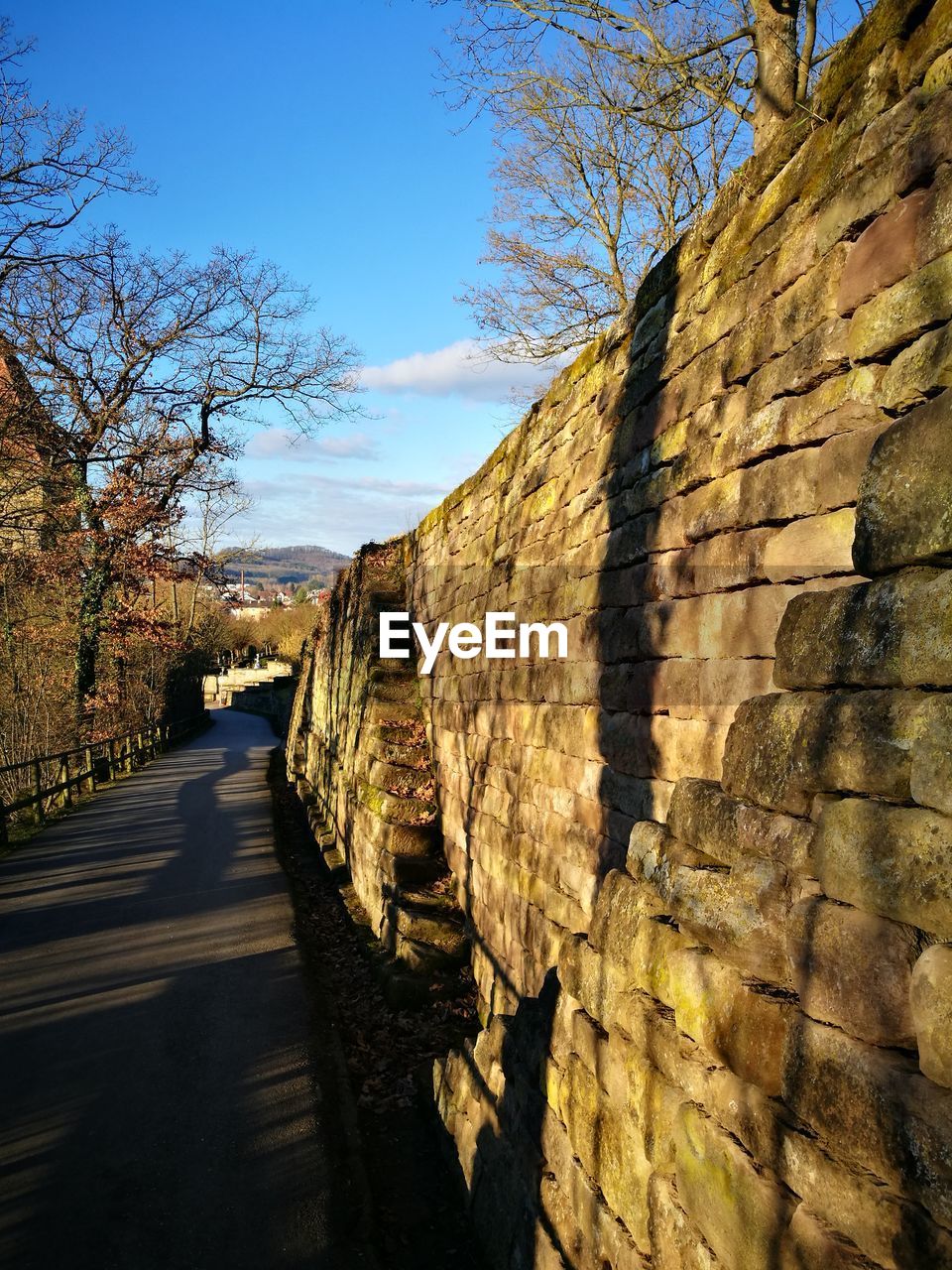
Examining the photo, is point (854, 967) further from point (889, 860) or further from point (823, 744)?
point (823, 744)

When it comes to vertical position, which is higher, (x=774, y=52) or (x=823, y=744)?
(x=774, y=52)

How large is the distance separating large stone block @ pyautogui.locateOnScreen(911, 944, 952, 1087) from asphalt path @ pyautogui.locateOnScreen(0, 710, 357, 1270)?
11.6ft

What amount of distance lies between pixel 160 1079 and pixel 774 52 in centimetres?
869

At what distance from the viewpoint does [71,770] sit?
18.7 metres

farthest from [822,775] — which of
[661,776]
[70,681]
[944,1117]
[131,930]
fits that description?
[70,681]

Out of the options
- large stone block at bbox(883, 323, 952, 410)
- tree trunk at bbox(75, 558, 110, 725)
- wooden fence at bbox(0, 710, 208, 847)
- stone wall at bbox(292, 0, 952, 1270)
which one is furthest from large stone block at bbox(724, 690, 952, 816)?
tree trunk at bbox(75, 558, 110, 725)

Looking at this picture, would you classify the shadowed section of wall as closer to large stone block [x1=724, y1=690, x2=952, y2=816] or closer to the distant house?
the distant house

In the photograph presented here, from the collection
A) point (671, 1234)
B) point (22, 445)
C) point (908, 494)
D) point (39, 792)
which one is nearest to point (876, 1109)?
point (671, 1234)

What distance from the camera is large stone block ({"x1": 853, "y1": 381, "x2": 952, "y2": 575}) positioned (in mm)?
1577

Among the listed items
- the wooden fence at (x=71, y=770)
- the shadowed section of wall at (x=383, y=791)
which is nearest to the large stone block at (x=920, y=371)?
the shadowed section of wall at (x=383, y=791)

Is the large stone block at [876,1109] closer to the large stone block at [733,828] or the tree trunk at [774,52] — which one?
the large stone block at [733,828]

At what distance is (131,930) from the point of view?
8297mm

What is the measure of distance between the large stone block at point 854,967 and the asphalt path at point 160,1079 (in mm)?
3294

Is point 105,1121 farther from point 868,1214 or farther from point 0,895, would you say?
point 0,895
